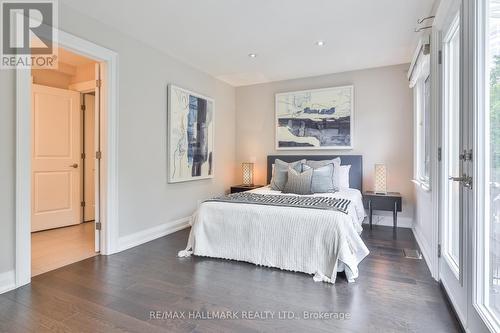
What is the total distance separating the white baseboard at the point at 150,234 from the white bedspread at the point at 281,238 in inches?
30.0

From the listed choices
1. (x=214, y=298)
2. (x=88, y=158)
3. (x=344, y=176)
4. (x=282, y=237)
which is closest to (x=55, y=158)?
(x=88, y=158)

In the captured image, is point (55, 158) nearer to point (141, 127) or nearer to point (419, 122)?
point (141, 127)

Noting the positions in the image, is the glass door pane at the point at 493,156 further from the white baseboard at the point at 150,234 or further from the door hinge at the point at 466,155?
the white baseboard at the point at 150,234

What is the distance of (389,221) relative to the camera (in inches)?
170

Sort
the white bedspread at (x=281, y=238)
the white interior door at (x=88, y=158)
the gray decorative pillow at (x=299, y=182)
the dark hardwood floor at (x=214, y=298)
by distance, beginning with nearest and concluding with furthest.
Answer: the dark hardwood floor at (x=214, y=298) → the white bedspread at (x=281, y=238) → the gray decorative pillow at (x=299, y=182) → the white interior door at (x=88, y=158)

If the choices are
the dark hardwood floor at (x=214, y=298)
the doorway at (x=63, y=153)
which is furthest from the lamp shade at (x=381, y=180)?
the doorway at (x=63, y=153)

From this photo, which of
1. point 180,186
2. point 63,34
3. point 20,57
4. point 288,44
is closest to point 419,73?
point 288,44

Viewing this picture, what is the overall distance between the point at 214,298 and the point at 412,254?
227cm

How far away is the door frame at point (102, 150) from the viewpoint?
230cm

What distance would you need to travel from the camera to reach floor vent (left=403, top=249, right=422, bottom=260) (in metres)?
2.95

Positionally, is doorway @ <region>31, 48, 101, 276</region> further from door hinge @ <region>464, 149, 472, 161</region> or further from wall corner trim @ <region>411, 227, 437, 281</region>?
door hinge @ <region>464, 149, 472, 161</region>

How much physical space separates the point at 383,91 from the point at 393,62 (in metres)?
0.44

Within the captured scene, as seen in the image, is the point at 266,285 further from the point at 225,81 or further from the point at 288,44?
the point at 225,81

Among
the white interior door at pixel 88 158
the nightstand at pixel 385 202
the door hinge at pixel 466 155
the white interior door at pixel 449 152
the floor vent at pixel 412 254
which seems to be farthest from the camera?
the white interior door at pixel 88 158
